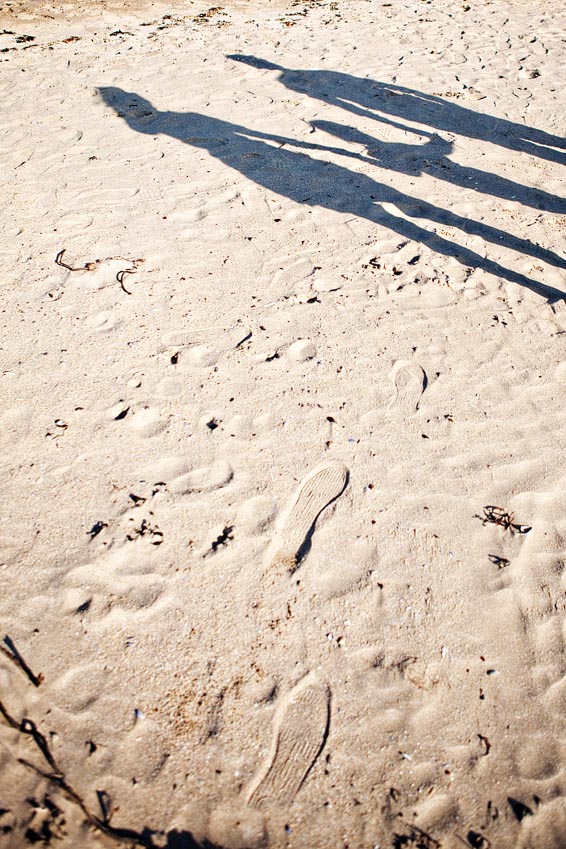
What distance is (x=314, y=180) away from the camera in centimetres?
487

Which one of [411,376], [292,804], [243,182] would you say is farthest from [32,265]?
[292,804]

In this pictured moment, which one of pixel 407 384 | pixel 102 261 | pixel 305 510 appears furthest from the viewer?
pixel 102 261

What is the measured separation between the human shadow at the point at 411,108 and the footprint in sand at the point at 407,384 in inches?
146

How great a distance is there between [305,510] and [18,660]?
132 cm

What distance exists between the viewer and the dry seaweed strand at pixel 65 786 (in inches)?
65.2

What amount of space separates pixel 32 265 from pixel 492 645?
377 cm

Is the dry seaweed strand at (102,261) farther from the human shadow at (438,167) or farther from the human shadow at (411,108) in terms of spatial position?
the human shadow at (411,108)

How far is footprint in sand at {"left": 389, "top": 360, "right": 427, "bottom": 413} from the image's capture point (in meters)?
3.01

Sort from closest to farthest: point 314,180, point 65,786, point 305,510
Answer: point 65,786 < point 305,510 < point 314,180

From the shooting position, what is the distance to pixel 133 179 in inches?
188

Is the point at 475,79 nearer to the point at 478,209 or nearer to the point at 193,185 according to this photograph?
the point at 478,209

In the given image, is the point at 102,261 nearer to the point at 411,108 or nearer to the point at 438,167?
the point at 438,167

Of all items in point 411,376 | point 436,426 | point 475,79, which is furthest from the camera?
point 475,79

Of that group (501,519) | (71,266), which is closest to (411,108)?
(71,266)
